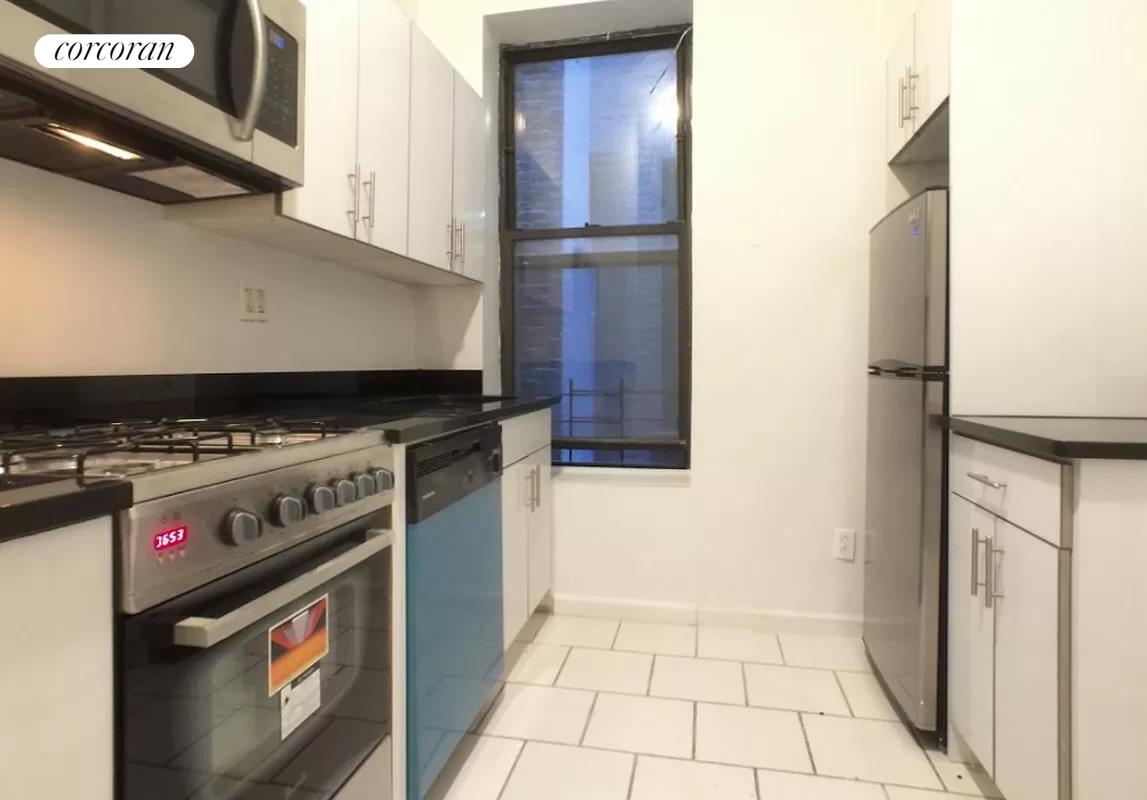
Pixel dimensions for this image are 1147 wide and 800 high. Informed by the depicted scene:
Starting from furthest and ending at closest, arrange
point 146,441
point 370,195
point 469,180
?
1. point 469,180
2. point 370,195
3. point 146,441

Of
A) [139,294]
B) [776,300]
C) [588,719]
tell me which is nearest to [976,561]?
[588,719]

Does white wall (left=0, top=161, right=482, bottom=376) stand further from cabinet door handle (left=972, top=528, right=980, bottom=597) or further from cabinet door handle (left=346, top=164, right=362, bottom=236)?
cabinet door handle (left=972, top=528, right=980, bottom=597)

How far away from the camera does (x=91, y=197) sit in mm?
1357

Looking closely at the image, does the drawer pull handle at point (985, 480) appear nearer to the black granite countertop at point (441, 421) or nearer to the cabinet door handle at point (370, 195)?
the black granite countertop at point (441, 421)

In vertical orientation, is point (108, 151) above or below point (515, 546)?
above

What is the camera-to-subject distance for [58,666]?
64 centimetres

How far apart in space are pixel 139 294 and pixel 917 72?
7.48ft

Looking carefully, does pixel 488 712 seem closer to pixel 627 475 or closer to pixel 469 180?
pixel 627 475

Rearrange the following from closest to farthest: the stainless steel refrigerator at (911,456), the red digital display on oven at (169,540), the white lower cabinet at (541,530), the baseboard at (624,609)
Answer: the red digital display on oven at (169,540)
the stainless steel refrigerator at (911,456)
the white lower cabinet at (541,530)
the baseboard at (624,609)

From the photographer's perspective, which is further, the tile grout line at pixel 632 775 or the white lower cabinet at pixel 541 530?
the white lower cabinet at pixel 541 530

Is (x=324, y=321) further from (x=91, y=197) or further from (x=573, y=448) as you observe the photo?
(x=573, y=448)

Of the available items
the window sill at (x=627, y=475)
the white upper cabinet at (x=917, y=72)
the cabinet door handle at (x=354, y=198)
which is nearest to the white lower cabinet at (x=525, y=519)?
the window sill at (x=627, y=475)

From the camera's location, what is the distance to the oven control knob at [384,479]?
1.22 m

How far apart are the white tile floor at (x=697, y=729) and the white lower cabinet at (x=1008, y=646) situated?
0.80 feet
